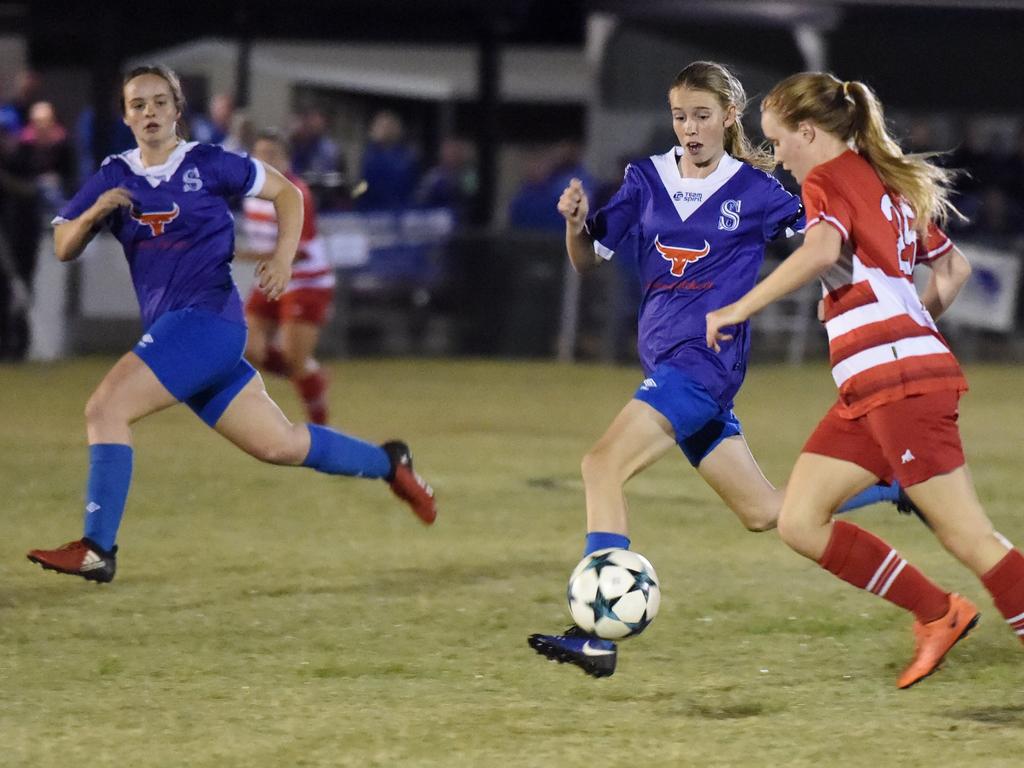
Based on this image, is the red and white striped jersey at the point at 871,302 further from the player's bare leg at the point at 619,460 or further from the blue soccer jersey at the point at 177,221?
the blue soccer jersey at the point at 177,221

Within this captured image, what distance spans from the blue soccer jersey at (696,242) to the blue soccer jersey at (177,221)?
153 centimetres

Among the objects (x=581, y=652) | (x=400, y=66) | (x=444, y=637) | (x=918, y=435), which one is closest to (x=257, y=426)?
(x=444, y=637)

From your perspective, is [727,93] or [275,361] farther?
[275,361]

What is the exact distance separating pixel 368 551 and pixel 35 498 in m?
2.12

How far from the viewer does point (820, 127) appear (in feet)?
16.6

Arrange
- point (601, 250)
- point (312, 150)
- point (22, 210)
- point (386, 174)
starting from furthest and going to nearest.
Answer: point (386, 174) < point (312, 150) < point (22, 210) < point (601, 250)

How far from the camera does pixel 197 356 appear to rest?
6457mm

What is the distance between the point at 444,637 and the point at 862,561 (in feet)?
4.72

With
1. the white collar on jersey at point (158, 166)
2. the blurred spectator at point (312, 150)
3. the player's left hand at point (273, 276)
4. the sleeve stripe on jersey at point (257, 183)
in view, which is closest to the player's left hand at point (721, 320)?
the player's left hand at point (273, 276)

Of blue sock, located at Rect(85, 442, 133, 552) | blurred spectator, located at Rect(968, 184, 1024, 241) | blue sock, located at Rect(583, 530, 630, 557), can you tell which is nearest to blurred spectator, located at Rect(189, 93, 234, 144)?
blurred spectator, located at Rect(968, 184, 1024, 241)

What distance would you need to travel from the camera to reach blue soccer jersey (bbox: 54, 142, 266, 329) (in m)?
6.56

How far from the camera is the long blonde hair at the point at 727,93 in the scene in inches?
223

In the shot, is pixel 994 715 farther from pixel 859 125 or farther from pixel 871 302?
pixel 859 125

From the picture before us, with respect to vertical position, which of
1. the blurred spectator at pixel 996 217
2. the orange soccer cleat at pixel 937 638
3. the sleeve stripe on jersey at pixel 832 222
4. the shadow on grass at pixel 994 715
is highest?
the blurred spectator at pixel 996 217
